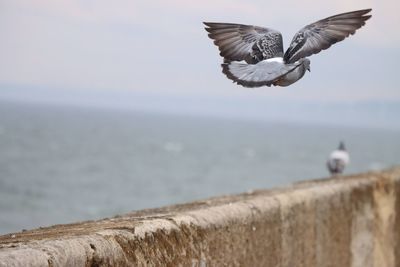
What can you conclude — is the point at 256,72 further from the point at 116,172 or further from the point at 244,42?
the point at 116,172

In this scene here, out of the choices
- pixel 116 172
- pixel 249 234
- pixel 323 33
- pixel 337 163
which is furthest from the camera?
pixel 116 172

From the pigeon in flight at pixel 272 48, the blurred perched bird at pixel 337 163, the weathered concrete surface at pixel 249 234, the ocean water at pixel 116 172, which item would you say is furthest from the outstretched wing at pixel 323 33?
the ocean water at pixel 116 172

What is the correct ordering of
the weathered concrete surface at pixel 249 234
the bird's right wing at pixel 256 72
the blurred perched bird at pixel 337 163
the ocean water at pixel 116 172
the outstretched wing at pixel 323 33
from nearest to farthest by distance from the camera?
the bird's right wing at pixel 256 72, the outstretched wing at pixel 323 33, the weathered concrete surface at pixel 249 234, the blurred perched bird at pixel 337 163, the ocean water at pixel 116 172

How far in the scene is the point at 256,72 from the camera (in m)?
2.39

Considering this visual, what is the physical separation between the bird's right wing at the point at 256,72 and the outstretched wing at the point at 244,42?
4cm

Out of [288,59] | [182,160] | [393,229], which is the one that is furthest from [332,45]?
[182,160]


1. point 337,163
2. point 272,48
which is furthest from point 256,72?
point 337,163

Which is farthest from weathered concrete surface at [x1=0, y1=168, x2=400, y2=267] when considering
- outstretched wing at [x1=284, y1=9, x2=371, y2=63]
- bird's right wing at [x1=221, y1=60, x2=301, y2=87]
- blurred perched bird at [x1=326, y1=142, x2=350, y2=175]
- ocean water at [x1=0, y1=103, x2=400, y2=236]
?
ocean water at [x1=0, y1=103, x2=400, y2=236]

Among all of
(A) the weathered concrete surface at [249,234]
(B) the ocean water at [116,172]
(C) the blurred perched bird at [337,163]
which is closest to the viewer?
(A) the weathered concrete surface at [249,234]

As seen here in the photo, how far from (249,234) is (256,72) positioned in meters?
1.80

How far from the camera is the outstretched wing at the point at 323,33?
248 cm

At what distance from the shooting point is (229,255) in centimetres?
387

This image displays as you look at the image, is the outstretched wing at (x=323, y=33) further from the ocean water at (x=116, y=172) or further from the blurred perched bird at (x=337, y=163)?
the ocean water at (x=116, y=172)

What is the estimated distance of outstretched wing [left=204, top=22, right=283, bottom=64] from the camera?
2.54 meters
